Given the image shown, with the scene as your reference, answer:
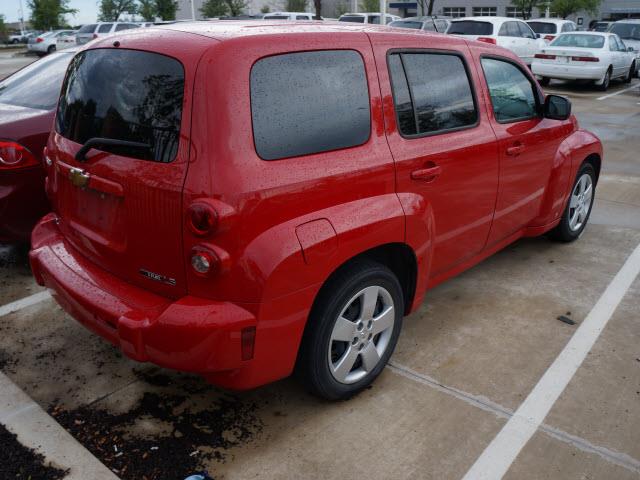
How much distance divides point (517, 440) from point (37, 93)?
4.45m

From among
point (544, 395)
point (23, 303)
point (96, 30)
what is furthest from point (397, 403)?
point (96, 30)

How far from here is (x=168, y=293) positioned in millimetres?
2650

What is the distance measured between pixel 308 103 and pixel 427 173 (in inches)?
33.6

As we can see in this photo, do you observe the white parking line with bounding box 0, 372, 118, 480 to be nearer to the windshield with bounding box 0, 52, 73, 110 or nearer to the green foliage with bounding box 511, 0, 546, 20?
the windshield with bounding box 0, 52, 73, 110

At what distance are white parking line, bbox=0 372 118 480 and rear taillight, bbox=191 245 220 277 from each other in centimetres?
98

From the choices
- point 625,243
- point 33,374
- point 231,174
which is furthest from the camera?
point 625,243

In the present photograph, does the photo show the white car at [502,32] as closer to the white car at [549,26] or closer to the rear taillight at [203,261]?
the white car at [549,26]

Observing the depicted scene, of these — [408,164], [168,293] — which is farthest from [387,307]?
[168,293]

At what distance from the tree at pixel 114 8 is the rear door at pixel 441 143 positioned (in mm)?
57021

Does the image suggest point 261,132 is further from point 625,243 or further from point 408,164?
point 625,243

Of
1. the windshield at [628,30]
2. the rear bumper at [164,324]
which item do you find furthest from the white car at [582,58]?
the rear bumper at [164,324]

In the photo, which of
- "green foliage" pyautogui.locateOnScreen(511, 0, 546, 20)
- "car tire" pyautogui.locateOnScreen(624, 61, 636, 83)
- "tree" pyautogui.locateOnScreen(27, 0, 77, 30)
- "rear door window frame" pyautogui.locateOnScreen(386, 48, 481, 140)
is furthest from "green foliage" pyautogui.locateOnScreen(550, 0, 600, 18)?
"rear door window frame" pyautogui.locateOnScreen(386, 48, 481, 140)

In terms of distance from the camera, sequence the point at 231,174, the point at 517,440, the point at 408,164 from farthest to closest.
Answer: the point at 408,164
the point at 517,440
the point at 231,174

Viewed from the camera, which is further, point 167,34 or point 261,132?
point 167,34
